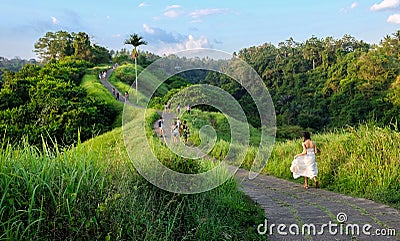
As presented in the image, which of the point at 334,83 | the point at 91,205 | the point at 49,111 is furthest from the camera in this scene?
the point at 334,83

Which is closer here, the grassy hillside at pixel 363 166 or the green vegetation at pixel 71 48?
the grassy hillside at pixel 363 166

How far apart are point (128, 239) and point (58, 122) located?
23298mm

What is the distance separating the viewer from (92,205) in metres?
2.88

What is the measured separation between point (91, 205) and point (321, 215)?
8.75ft

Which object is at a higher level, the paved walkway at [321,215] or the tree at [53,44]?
the tree at [53,44]

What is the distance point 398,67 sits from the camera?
35188 millimetres

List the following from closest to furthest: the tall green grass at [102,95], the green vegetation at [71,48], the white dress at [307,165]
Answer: the white dress at [307,165]
the tall green grass at [102,95]
the green vegetation at [71,48]

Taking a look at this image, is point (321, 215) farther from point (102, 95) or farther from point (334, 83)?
point (334, 83)

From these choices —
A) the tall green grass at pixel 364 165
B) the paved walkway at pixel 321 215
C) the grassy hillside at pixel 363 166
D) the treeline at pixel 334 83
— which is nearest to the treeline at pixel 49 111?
the treeline at pixel 334 83

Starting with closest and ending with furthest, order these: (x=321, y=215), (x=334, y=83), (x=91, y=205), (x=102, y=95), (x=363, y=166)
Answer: (x=91, y=205)
(x=321, y=215)
(x=363, y=166)
(x=102, y=95)
(x=334, y=83)

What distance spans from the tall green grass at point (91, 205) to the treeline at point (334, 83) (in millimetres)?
23854

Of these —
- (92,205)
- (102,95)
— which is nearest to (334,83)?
(102,95)

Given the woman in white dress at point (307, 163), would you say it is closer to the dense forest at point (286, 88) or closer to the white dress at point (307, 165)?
the white dress at point (307, 165)

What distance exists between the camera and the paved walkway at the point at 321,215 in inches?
149
